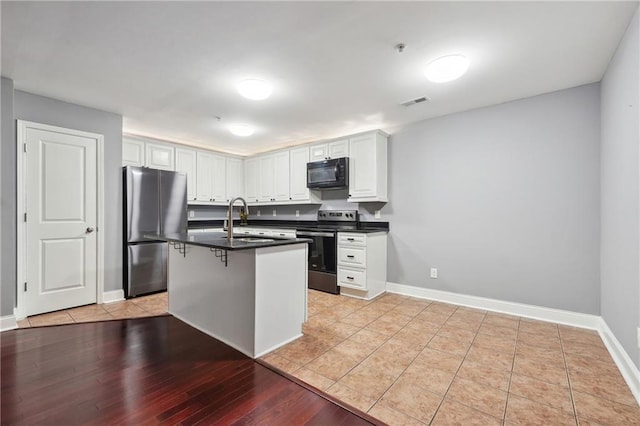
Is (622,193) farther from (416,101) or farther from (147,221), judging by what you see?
(147,221)

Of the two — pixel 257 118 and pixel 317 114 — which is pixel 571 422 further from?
pixel 257 118

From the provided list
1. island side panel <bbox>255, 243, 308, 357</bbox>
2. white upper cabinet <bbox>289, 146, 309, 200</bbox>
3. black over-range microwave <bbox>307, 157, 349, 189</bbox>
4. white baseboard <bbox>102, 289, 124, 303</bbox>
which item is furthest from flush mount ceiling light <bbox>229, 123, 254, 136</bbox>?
white baseboard <bbox>102, 289, 124, 303</bbox>

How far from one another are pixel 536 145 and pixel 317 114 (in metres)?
2.53

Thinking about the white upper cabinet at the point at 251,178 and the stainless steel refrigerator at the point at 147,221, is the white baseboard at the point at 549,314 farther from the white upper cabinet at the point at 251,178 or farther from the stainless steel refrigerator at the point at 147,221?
the stainless steel refrigerator at the point at 147,221

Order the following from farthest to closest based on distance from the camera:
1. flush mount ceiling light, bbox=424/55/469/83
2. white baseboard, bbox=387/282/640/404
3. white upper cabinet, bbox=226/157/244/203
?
white upper cabinet, bbox=226/157/244/203 → flush mount ceiling light, bbox=424/55/469/83 → white baseboard, bbox=387/282/640/404

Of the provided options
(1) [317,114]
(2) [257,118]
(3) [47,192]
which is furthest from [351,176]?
(3) [47,192]

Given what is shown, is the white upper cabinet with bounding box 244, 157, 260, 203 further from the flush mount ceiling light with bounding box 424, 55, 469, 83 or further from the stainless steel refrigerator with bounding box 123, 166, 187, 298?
the flush mount ceiling light with bounding box 424, 55, 469, 83

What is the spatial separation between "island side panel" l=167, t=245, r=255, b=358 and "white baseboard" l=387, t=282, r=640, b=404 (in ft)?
8.16

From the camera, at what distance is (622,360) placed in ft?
6.73

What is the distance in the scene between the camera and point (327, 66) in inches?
99.6

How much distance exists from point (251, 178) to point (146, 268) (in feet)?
8.46

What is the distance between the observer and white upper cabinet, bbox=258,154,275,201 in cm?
543

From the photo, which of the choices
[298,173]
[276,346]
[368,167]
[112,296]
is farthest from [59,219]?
[368,167]

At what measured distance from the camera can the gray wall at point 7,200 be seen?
2699mm
